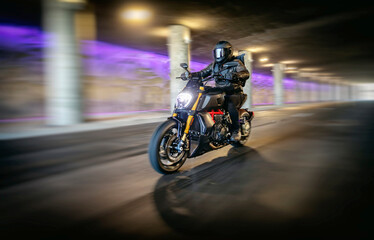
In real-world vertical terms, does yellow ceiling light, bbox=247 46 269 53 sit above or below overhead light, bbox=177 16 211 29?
above

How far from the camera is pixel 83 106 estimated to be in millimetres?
9547

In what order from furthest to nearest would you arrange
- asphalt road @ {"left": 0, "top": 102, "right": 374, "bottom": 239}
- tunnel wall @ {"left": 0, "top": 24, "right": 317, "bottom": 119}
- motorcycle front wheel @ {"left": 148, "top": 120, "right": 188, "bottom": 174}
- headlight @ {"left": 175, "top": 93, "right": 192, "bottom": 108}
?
tunnel wall @ {"left": 0, "top": 24, "right": 317, "bottom": 119}, headlight @ {"left": 175, "top": 93, "right": 192, "bottom": 108}, motorcycle front wheel @ {"left": 148, "top": 120, "right": 188, "bottom": 174}, asphalt road @ {"left": 0, "top": 102, "right": 374, "bottom": 239}

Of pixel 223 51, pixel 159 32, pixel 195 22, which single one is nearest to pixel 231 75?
pixel 223 51

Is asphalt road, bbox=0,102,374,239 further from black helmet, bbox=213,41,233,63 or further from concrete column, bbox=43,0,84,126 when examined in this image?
concrete column, bbox=43,0,84,126

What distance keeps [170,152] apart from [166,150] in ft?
0.42

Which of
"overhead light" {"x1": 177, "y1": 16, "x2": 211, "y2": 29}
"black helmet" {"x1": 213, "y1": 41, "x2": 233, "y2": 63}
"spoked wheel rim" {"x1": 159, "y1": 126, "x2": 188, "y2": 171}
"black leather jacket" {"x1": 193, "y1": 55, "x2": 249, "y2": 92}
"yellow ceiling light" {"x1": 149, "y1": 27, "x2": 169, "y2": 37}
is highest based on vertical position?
"yellow ceiling light" {"x1": 149, "y1": 27, "x2": 169, "y2": 37}

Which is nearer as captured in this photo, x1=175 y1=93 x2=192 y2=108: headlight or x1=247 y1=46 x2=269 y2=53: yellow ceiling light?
x1=175 y1=93 x2=192 y2=108: headlight

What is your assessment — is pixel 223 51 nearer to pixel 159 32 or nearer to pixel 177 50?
pixel 177 50

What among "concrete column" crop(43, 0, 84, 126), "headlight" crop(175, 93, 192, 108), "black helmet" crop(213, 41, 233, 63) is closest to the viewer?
"headlight" crop(175, 93, 192, 108)

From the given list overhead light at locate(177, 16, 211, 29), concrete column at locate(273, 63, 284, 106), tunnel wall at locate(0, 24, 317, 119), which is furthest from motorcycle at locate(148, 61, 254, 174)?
concrete column at locate(273, 63, 284, 106)

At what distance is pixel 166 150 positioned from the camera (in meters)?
3.19

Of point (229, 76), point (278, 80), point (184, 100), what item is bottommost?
point (184, 100)

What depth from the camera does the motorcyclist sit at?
417 centimetres

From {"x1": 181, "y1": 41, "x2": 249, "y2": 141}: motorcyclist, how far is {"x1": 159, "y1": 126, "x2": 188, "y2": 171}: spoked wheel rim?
1.27 m
